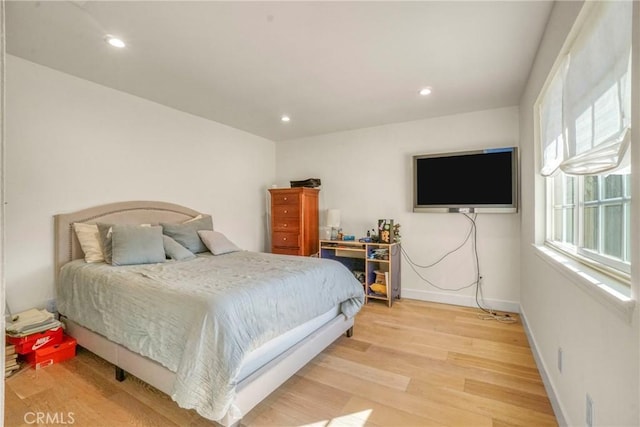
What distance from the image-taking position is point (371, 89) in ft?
9.40

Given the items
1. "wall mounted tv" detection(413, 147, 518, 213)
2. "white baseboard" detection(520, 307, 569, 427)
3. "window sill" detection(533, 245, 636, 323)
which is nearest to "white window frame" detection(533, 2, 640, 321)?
"window sill" detection(533, 245, 636, 323)

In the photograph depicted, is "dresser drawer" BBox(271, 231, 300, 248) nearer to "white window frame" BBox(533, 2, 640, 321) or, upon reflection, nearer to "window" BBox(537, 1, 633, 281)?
"white window frame" BBox(533, 2, 640, 321)

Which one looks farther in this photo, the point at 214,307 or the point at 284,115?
the point at 284,115

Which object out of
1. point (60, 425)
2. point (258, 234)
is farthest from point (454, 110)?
point (60, 425)

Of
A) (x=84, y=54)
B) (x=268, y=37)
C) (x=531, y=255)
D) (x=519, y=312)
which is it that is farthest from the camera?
(x=519, y=312)

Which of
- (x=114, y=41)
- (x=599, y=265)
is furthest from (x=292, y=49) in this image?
(x=599, y=265)

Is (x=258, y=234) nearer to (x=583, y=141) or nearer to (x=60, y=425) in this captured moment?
(x=60, y=425)

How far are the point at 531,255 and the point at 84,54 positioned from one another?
4.11 meters

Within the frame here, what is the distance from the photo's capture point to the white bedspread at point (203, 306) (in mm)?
1476

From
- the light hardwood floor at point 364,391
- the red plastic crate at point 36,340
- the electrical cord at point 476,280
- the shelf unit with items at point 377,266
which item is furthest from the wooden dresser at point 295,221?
the red plastic crate at point 36,340

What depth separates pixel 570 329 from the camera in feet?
4.80

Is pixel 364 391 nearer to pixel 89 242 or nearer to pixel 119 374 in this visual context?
pixel 119 374

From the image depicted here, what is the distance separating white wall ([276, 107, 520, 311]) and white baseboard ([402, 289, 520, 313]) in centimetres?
1

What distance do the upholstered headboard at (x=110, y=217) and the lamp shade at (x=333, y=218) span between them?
1800mm
